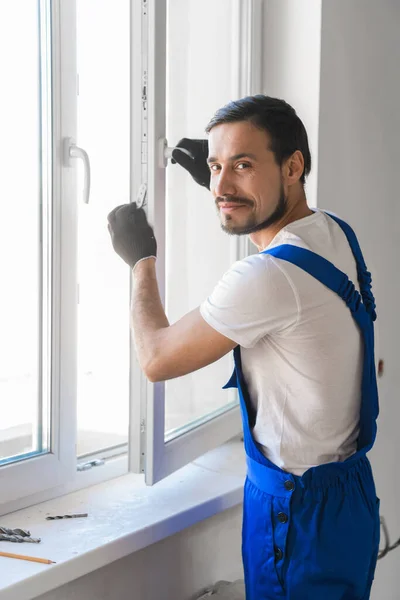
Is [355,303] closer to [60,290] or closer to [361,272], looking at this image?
[361,272]

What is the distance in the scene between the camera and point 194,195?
1.79 metres

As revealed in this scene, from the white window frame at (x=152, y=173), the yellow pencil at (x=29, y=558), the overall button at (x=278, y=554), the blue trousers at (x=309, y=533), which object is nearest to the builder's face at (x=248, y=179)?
the white window frame at (x=152, y=173)

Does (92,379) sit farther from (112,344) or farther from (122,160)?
(122,160)

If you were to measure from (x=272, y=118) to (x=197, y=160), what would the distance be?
22 centimetres

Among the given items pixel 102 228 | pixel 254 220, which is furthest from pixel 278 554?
pixel 102 228

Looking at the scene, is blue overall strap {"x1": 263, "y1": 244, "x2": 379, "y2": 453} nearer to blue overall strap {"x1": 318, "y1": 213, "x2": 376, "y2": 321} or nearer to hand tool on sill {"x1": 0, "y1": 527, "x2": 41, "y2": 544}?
blue overall strap {"x1": 318, "y1": 213, "x2": 376, "y2": 321}

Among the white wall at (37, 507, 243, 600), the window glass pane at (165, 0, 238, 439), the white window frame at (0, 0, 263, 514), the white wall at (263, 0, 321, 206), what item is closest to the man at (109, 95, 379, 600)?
the white window frame at (0, 0, 263, 514)

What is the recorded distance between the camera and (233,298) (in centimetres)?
116

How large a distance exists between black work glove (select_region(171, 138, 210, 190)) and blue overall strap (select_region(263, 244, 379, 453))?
36cm

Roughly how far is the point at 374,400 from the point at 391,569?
1360 mm

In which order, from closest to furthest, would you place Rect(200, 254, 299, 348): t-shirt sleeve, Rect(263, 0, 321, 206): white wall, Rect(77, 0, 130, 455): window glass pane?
Rect(200, 254, 299, 348): t-shirt sleeve < Rect(77, 0, 130, 455): window glass pane < Rect(263, 0, 321, 206): white wall

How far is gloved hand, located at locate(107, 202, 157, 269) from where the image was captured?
4.42 ft

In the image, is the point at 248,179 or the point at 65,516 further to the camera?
the point at 65,516

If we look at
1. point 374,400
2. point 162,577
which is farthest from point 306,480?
point 162,577
